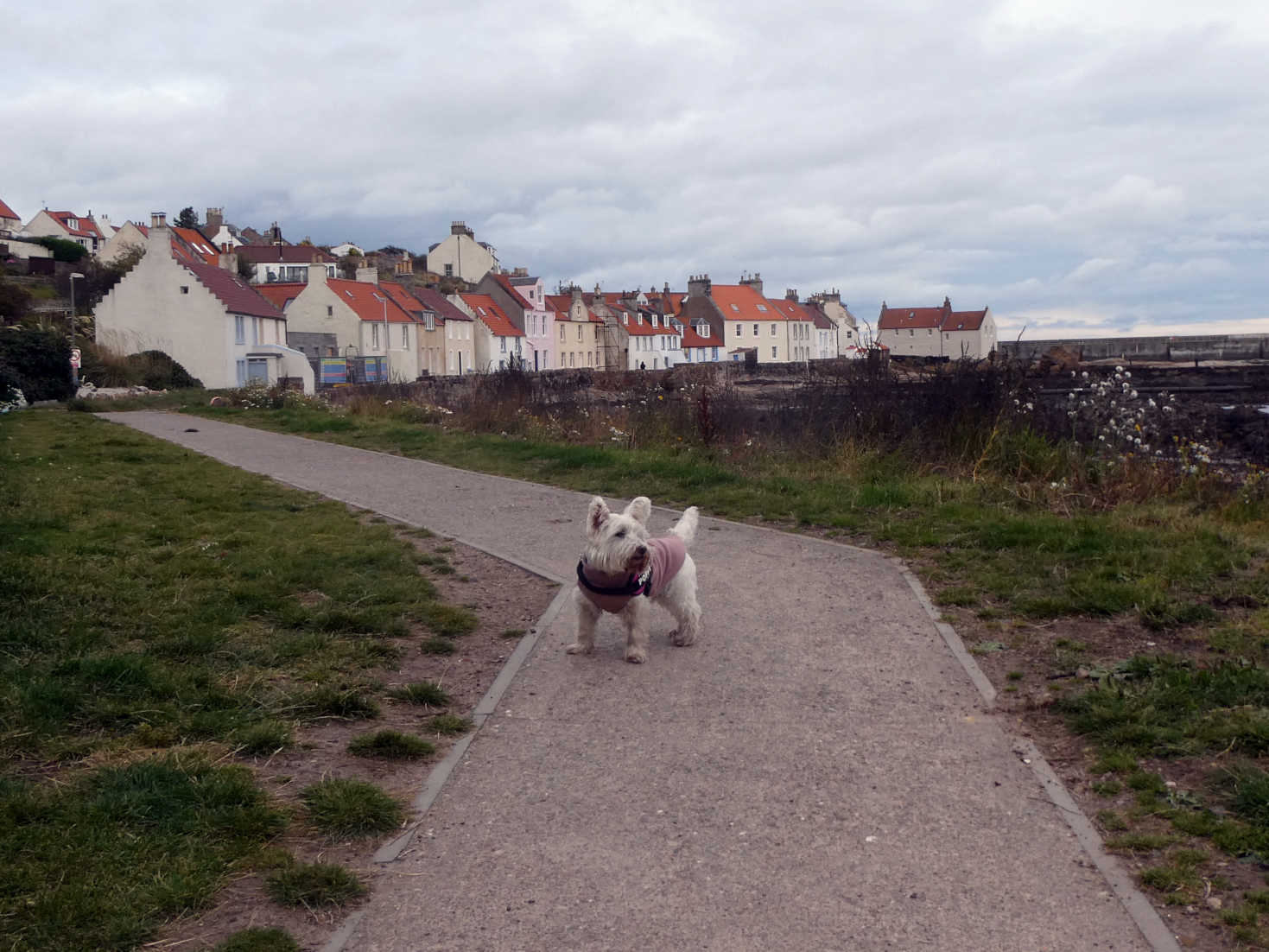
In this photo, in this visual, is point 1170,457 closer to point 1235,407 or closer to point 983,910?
point 983,910

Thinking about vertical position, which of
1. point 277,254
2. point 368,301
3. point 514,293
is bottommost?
point 368,301

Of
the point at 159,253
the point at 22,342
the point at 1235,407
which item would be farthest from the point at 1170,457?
the point at 159,253

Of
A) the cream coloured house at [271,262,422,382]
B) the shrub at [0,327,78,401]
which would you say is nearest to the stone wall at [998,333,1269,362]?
the cream coloured house at [271,262,422,382]

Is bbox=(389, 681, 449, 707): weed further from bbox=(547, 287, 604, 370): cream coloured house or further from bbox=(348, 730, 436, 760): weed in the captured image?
bbox=(547, 287, 604, 370): cream coloured house

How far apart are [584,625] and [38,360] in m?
35.6

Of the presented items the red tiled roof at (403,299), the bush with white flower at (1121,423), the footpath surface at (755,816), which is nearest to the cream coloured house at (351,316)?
the red tiled roof at (403,299)

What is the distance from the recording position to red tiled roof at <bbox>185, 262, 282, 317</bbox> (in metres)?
47.5

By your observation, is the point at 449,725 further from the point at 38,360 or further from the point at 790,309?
the point at 790,309

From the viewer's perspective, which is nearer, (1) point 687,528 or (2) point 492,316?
(1) point 687,528

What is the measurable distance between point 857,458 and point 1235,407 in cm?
1510

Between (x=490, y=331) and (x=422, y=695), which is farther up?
(x=490, y=331)

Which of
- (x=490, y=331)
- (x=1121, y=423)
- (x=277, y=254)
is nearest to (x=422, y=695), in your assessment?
(x=1121, y=423)

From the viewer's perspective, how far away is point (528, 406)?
23.4 m

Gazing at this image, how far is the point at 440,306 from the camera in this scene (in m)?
67.8
